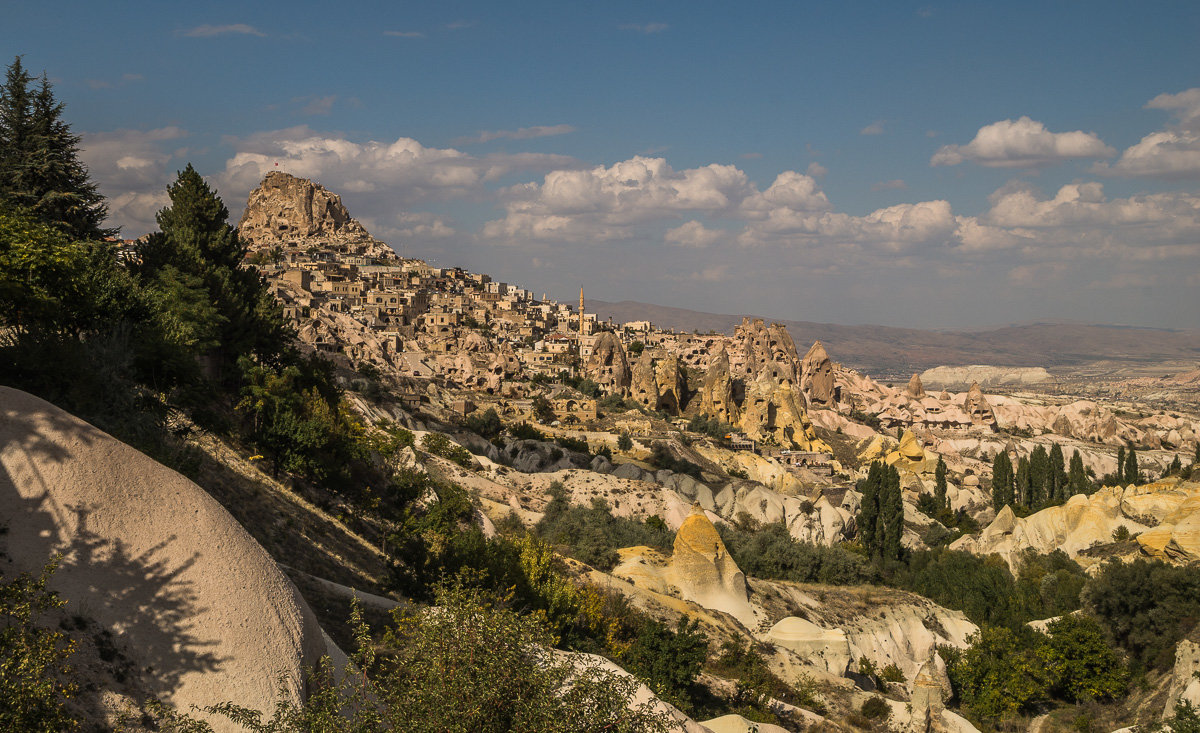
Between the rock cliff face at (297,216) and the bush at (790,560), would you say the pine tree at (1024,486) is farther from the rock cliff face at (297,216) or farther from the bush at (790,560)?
the rock cliff face at (297,216)

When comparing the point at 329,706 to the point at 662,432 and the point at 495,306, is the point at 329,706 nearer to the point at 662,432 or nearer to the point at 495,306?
the point at 662,432

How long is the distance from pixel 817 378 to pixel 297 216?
87.8m

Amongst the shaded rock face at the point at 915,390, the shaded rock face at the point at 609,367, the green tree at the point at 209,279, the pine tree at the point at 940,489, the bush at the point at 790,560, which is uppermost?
the green tree at the point at 209,279

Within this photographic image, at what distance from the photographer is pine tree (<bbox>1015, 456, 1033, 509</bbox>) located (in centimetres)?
6047

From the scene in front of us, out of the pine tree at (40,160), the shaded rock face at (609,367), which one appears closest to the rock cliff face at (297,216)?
the shaded rock face at (609,367)

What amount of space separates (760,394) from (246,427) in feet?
210

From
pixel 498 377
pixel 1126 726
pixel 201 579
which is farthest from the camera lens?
pixel 498 377

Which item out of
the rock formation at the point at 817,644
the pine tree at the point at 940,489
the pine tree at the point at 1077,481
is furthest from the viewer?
the pine tree at the point at 1077,481

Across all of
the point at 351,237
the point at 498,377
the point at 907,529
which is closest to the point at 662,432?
the point at 498,377

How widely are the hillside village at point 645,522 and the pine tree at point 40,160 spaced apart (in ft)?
20.9

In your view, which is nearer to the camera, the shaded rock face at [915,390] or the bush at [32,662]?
A: the bush at [32,662]

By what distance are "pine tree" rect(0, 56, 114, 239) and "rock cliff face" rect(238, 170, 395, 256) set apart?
382 ft

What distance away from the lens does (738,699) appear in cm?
1794

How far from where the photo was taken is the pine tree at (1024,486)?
198 ft
